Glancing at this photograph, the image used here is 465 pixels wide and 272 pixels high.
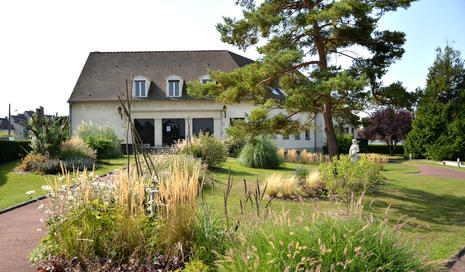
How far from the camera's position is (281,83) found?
11.2 meters

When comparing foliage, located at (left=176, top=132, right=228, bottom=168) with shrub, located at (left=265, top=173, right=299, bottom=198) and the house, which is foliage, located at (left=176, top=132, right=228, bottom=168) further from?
the house

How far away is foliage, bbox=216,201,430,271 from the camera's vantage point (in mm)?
2439

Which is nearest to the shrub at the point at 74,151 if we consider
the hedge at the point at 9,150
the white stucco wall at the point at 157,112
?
the hedge at the point at 9,150

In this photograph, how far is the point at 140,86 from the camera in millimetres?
23422

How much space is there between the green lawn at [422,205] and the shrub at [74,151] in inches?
219

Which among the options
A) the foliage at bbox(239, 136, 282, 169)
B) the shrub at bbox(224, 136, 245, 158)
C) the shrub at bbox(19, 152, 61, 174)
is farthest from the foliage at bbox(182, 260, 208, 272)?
the shrub at bbox(224, 136, 245, 158)

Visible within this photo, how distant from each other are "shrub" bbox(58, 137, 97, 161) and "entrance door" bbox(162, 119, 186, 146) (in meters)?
10.4

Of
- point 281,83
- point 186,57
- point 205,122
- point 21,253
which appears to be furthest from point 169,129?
point 21,253

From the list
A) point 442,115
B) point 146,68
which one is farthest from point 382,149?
point 146,68

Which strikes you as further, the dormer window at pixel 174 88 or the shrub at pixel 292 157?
the dormer window at pixel 174 88

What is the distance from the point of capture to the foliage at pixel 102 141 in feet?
50.6

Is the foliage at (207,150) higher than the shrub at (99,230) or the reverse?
higher

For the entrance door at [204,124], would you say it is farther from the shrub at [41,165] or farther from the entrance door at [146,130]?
the shrub at [41,165]

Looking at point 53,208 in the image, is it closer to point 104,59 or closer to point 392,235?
point 392,235
